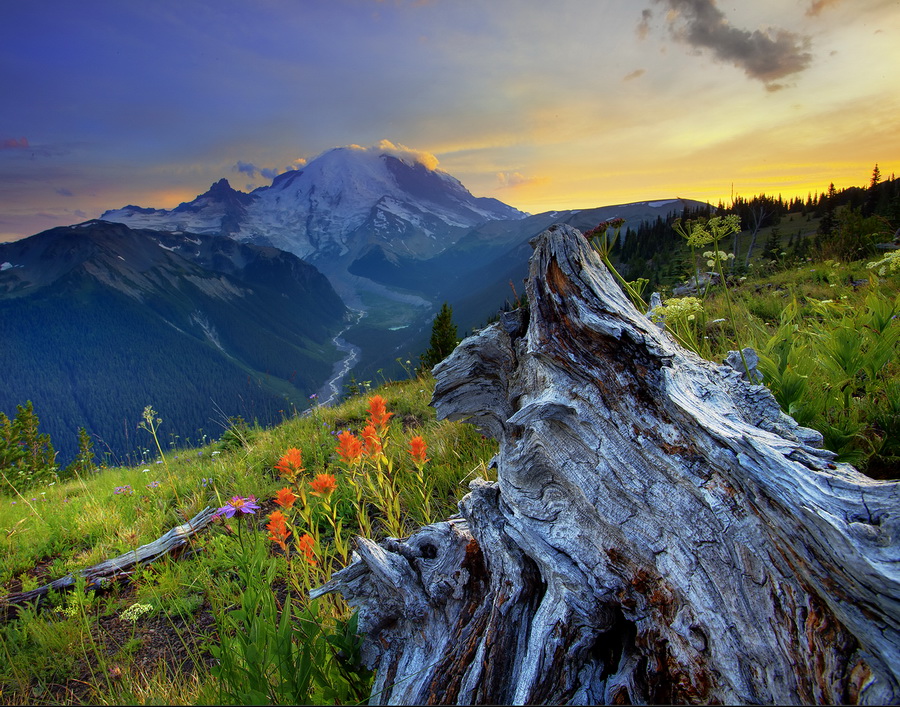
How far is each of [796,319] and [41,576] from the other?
9.64 m

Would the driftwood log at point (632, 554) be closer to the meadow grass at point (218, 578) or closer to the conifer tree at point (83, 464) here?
the meadow grass at point (218, 578)

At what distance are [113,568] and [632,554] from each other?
4887 millimetres

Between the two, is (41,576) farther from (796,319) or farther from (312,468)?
(796,319)

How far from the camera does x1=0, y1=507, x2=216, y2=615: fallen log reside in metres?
3.99

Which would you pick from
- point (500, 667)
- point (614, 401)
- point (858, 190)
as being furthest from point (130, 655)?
point (858, 190)

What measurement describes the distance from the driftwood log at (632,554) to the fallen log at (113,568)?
2.82 metres

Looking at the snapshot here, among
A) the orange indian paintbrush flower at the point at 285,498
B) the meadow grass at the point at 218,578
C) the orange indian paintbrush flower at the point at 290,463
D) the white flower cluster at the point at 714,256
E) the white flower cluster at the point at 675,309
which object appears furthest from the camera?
the white flower cluster at the point at 714,256

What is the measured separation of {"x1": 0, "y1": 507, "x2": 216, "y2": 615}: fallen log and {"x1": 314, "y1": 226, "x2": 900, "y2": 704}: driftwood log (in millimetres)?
2821

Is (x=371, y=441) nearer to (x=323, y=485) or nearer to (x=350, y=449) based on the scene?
(x=350, y=449)

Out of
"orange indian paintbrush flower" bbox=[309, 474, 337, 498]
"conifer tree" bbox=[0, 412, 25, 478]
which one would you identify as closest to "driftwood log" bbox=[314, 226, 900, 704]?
"orange indian paintbrush flower" bbox=[309, 474, 337, 498]

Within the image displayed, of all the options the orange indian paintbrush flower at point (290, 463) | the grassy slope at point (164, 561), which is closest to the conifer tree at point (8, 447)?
the grassy slope at point (164, 561)

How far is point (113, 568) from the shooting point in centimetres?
420

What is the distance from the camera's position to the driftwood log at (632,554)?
1465 millimetres

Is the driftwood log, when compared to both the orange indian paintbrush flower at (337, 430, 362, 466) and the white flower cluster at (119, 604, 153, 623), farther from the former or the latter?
the white flower cluster at (119, 604, 153, 623)
